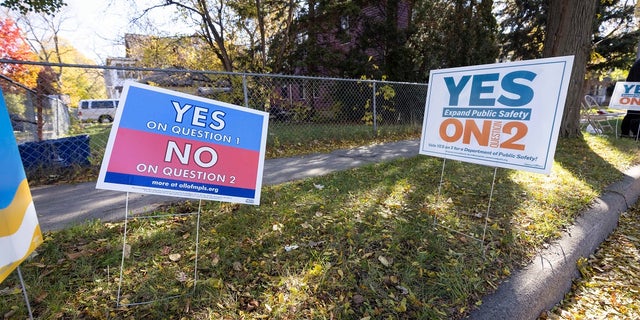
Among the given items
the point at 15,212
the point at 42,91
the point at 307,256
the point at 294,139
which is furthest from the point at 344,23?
the point at 15,212

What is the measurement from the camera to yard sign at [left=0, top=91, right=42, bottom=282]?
1429 mm

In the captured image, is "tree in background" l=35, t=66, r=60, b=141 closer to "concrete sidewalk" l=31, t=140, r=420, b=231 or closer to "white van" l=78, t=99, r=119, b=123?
"concrete sidewalk" l=31, t=140, r=420, b=231

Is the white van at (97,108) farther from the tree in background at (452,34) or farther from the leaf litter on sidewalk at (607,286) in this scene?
the leaf litter on sidewalk at (607,286)

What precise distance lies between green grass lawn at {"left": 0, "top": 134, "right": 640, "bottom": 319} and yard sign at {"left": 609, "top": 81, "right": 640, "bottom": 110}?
7023mm

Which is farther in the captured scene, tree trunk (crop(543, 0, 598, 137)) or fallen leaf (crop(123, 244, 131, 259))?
tree trunk (crop(543, 0, 598, 137))

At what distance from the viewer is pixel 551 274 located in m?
2.36

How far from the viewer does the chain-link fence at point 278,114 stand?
4770 millimetres

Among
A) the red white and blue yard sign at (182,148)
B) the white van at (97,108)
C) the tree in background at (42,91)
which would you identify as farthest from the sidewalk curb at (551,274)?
the white van at (97,108)

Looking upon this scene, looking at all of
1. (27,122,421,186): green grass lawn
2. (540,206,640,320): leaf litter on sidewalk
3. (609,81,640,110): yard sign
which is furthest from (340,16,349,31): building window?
(540,206,640,320): leaf litter on sidewalk

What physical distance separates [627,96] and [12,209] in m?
12.6

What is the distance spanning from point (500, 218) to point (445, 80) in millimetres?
1588

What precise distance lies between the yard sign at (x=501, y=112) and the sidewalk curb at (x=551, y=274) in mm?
823

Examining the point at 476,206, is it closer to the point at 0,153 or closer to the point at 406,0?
the point at 0,153

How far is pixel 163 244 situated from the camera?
258cm
